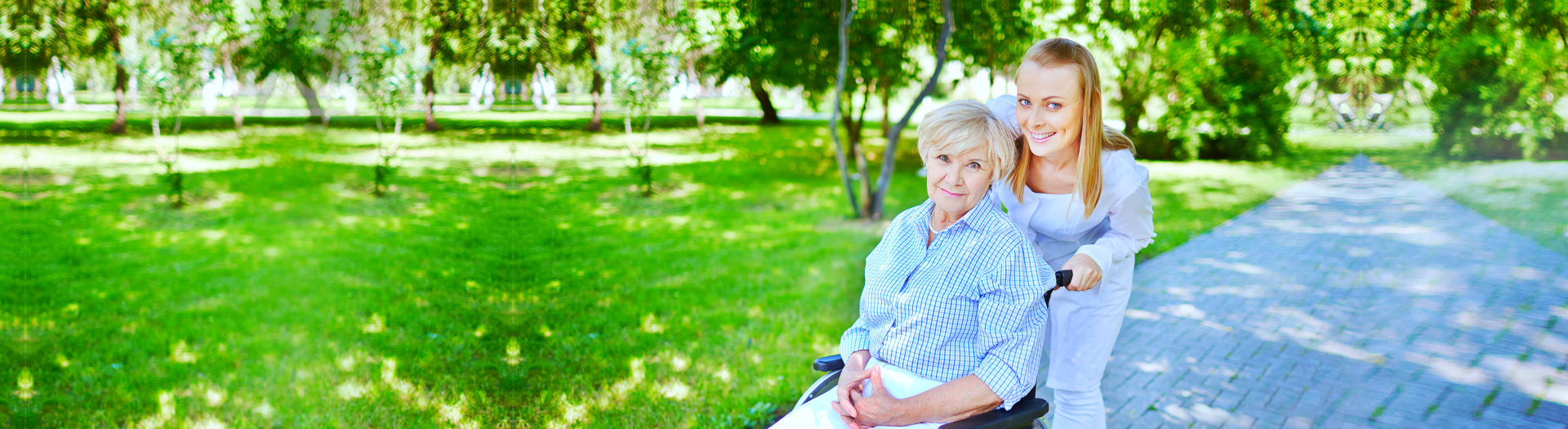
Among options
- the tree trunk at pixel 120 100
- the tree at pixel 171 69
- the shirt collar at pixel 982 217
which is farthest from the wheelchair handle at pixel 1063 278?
the tree trunk at pixel 120 100

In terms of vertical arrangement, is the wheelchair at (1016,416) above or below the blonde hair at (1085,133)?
below

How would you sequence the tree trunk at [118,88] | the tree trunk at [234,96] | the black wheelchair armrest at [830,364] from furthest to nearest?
the tree trunk at [234,96] < the tree trunk at [118,88] < the black wheelchair armrest at [830,364]

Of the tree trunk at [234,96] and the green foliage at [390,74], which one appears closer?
the green foliage at [390,74]

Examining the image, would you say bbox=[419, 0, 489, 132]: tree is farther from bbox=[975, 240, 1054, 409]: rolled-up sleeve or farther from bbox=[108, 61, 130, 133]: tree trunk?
bbox=[975, 240, 1054, 409]: rolled-up sleeve

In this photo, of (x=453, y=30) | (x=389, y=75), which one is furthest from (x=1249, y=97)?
(x=389, y=75)

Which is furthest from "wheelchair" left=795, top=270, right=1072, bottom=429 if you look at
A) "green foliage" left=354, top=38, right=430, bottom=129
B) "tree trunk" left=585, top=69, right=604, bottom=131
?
"tree trunk" left=585, top=69, right=604, bottom=131

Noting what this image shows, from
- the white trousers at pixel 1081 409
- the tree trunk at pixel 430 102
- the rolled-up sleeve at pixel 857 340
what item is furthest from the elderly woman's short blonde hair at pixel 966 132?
the tree trunk at pixel 430 102

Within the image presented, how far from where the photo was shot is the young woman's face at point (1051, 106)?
220 centimetres

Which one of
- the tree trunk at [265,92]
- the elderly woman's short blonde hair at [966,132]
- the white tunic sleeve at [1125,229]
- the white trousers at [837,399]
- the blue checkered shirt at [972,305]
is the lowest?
the white trousers at [837,399]

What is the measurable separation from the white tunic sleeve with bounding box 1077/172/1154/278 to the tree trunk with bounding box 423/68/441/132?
4854 mm

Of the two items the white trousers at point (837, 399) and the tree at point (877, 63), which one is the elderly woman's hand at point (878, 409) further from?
the tree at point (877, 63)

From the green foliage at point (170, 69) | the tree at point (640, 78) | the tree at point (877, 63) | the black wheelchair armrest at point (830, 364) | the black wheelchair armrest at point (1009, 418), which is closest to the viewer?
the black wheelchair armrest at point (1009, 418)

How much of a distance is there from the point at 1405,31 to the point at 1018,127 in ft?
45.0

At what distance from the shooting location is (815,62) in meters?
11.0
